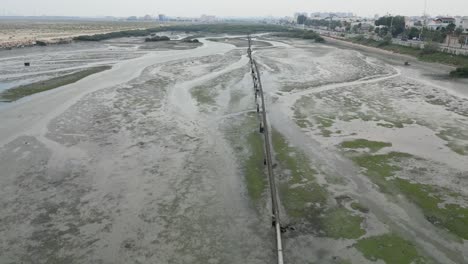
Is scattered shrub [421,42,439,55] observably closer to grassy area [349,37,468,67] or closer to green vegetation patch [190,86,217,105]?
grassy area [349,37,468,67]

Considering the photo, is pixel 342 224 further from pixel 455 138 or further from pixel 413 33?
pixel 413 33

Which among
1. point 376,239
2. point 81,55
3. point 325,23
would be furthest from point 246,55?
point 325,23

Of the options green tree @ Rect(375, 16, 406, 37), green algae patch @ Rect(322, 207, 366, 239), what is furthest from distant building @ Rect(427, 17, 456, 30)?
green algae patch @ Rect(322, 207, 366, 239)

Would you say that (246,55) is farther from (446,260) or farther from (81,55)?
(446,260)

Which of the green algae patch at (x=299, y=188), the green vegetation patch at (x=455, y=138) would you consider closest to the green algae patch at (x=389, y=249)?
the green algae patch at (x=299, y=188)

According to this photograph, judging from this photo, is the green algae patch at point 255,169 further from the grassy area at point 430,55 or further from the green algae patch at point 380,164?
the grassy area at point 430,55

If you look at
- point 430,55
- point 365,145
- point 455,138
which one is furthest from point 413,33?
point 365,145
